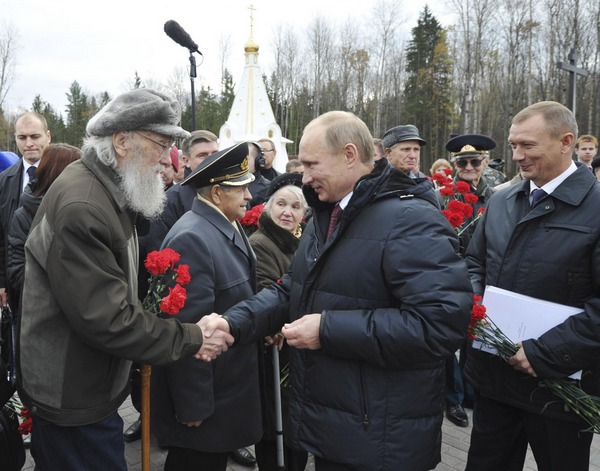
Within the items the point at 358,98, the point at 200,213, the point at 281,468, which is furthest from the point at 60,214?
the point at 358,98

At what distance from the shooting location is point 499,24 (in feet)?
103

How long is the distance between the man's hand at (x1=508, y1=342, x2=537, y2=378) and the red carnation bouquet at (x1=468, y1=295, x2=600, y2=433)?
0.10ft

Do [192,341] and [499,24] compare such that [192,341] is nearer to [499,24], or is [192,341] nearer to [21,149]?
[21,149]

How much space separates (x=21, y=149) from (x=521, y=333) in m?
5.21

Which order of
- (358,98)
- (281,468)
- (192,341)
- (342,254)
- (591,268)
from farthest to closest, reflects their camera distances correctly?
(358,98) < (281,468) < (591,268) < (192,341) < (342,254)

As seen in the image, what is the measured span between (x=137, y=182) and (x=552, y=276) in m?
2.16

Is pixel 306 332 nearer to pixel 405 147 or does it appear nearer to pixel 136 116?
pixel 136 116

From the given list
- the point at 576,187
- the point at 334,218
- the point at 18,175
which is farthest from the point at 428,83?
the point at 334,218

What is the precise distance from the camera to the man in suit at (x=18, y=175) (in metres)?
4.69

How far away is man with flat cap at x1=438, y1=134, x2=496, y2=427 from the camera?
4852 mm

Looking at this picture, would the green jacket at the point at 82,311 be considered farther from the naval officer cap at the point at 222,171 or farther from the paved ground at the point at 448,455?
the paved ground at the point at 448,455

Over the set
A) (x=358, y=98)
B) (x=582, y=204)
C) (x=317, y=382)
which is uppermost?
(x=358, y=98)

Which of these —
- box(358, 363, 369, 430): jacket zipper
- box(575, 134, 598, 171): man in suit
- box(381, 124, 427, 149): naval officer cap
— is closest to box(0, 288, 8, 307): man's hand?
box(358, 363, 369, 430): jacket zipper

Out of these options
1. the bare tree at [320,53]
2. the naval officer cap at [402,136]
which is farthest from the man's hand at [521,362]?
the bare tree at [320,53]
